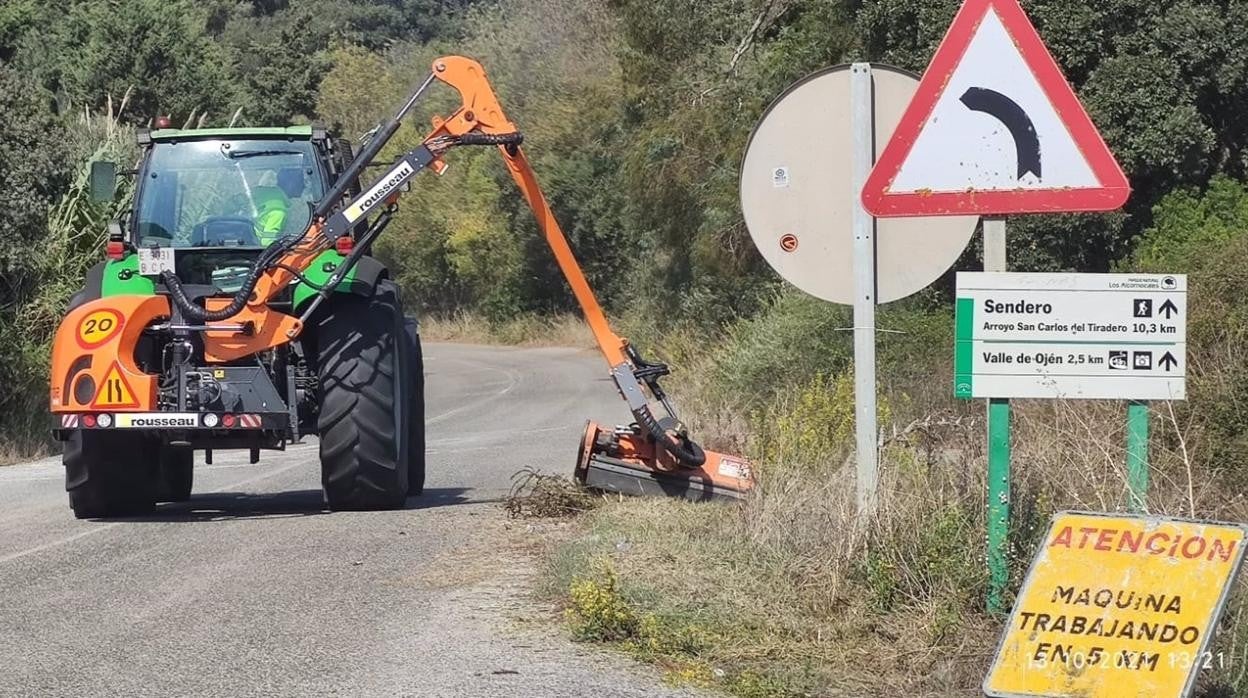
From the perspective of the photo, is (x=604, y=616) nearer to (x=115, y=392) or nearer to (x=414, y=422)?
(x=115, y=392)

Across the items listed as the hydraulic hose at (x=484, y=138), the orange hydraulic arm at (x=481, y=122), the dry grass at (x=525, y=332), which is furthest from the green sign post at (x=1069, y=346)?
the dry grass at (x=525, y=332)

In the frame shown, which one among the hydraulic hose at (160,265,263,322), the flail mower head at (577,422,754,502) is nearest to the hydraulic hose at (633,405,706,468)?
the flail mower head at (577,422,754,502)

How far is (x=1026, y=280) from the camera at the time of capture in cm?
648

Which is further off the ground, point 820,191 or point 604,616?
point 820,191

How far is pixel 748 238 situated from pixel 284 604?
18081mm

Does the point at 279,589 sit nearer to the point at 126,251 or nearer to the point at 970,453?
the point at 970,453

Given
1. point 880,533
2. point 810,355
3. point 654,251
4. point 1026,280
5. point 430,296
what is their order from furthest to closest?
point 430,296 < point 654,251 < point 810,355 < point 880,533 < point 1026,280

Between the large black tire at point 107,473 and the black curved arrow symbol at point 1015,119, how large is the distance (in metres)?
7.21

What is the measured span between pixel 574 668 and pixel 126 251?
6.95 meters

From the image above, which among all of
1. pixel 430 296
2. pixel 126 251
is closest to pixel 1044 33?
pixel 126 251

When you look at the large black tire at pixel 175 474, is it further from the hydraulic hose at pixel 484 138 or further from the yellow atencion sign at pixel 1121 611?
the yellow atencion sign at pixel 1121 611

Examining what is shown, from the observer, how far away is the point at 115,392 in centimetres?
1112

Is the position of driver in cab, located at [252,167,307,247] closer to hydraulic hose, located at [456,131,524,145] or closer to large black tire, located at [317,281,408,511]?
large black tire, located at [317,281,408,511]

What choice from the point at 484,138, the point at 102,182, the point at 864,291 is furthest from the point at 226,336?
the point at 864,291
